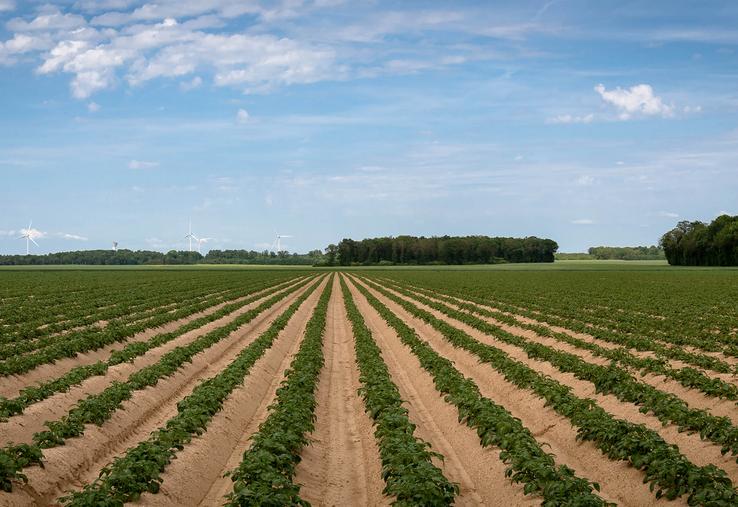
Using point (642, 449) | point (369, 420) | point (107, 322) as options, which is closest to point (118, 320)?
point (107, 322)

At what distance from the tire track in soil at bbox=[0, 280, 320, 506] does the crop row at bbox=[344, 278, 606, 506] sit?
6068 millimetres

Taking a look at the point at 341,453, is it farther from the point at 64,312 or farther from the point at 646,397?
the point at 64,312

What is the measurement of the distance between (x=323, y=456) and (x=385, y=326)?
19433mm

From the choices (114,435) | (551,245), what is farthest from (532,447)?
(551,245)

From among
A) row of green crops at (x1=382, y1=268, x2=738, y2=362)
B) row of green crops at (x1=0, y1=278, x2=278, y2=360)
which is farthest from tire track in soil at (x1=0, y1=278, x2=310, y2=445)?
row of green crops at (x1=382, y1=268, x2=738, y2=362)

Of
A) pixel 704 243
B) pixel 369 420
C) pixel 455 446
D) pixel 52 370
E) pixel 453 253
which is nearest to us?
pixel 455 446

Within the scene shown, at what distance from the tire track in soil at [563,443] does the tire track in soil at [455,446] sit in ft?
3.51

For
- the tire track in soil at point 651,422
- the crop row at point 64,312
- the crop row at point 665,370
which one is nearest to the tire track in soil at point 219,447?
the tire track in soil at point 651,422

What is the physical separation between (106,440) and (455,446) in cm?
606

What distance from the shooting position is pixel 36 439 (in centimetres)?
1099

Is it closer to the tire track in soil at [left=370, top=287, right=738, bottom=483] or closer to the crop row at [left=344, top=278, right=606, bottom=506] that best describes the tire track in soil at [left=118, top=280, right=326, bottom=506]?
the crop row at [left=344, top=278, right=606, bottom=506]

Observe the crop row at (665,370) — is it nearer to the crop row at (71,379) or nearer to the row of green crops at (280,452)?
the row of green crops at (280,452)

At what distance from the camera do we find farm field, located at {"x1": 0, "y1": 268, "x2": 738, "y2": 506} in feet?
30.6

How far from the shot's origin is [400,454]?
10.1 m
